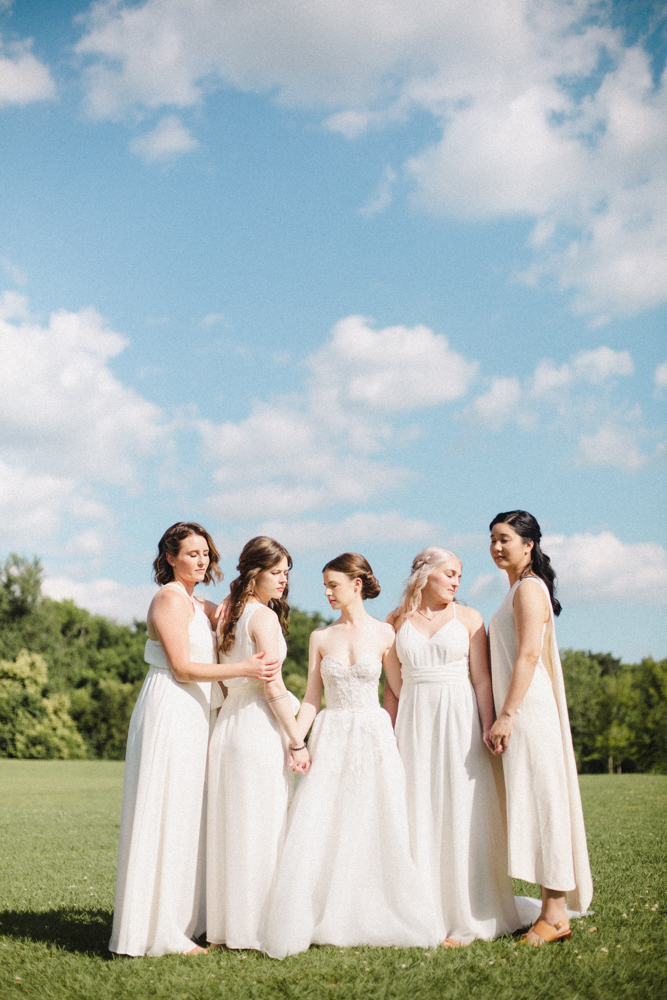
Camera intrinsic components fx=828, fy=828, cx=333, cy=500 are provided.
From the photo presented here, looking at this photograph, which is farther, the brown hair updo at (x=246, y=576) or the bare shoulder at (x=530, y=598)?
the brown hair updo at (x=246, y=576)

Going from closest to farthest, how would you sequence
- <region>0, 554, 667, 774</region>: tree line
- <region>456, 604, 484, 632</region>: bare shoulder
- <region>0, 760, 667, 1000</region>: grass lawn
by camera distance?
<region>0, 760, 667, 1000</region>: grass lawn → <region>456, 604, 484, 632</region>: bare shoulder → <region>0, 554, 667, 774</region>: tree line

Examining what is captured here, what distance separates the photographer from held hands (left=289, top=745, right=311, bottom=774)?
6.57m

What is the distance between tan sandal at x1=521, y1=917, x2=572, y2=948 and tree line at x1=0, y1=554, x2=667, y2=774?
47.3 meters

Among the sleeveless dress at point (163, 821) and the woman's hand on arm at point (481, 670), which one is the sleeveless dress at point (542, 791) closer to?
the woman's hand on arm at point (481, 670)

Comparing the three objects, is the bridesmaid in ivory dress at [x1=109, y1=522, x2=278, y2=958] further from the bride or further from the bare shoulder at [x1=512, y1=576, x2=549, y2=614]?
the bare shoulder at [x1=512, y1=576, x2=549, y2=614]

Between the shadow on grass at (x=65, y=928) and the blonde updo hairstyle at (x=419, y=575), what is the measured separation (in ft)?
11.8

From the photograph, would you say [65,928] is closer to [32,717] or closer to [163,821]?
[163,821]

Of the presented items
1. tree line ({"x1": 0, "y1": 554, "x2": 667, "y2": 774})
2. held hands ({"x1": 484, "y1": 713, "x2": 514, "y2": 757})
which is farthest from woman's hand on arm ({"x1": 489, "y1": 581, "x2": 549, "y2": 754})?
tree line ({"x1": 0, "y1": 554, "x2": 667, "y2": 774})

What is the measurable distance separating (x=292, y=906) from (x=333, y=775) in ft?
3.23

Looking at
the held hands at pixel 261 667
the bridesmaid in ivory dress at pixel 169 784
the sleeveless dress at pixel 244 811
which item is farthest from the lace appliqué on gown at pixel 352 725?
the bridesmaid in ivory dress at pixel 169 784

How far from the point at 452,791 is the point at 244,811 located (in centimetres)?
164

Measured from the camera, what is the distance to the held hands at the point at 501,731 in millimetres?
6457

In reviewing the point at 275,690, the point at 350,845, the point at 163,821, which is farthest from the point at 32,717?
the point at 350,845

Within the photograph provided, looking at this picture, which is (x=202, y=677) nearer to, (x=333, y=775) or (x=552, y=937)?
(x=333, y=775)
